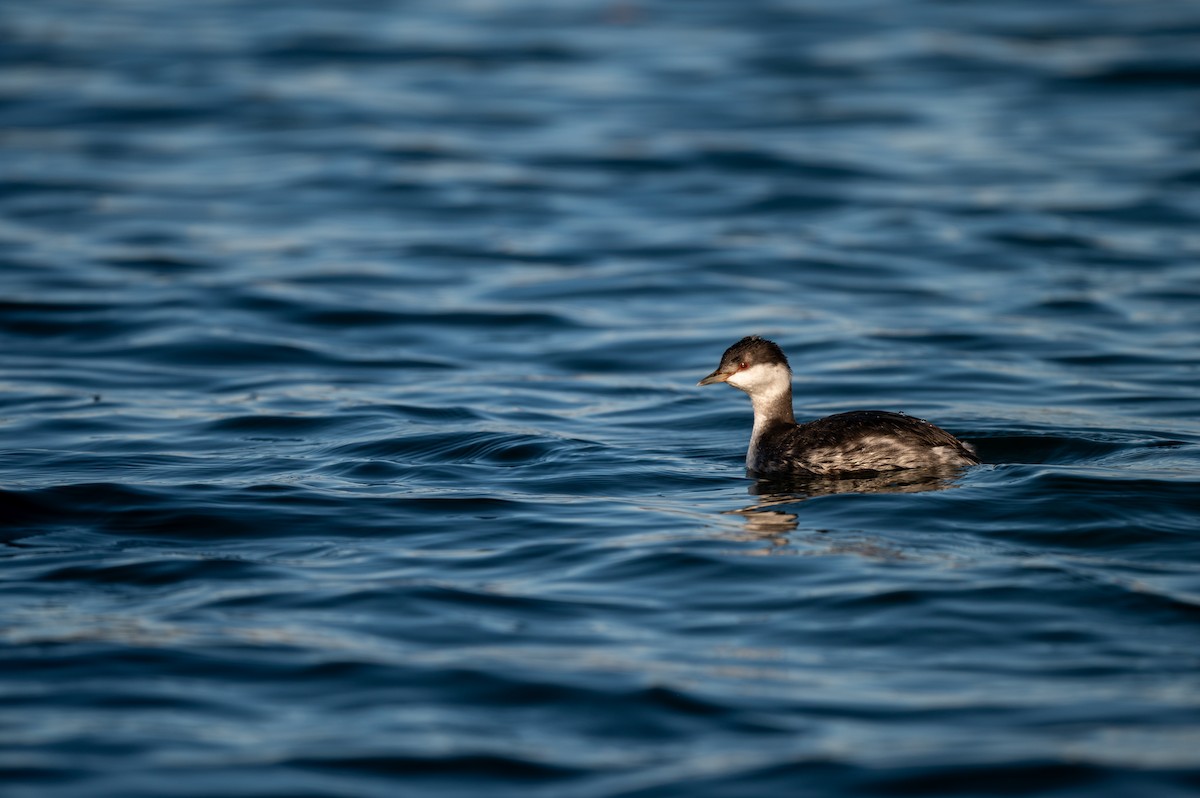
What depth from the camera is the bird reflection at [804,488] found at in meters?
10.4

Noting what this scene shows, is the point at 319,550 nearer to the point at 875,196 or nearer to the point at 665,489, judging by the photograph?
the point at 665,489

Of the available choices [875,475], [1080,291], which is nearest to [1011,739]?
[875,475]

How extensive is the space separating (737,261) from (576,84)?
37.4 feet

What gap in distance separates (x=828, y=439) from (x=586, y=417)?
2955 mm

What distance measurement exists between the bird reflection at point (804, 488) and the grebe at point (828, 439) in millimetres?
58

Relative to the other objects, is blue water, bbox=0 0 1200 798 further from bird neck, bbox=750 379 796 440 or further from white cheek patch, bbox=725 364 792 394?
white cheek patch, bbox=725 364 792 394

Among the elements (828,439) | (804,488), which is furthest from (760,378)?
(804,488)

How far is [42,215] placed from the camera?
→ 2152cm

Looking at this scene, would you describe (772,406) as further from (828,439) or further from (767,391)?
(828,439)

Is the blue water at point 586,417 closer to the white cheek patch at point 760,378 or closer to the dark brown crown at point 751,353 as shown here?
the white cheek patch at point 760,378

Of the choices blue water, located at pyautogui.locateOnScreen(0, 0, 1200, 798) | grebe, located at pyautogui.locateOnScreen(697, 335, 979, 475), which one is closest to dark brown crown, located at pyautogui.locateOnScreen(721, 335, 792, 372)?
grebe, located at pyautogui.locateOnScreen(697, 335, 979, 475)

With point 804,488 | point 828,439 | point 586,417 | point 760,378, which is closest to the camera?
point 804,488

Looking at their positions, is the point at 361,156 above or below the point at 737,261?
above

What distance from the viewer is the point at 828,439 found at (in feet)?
36.8
